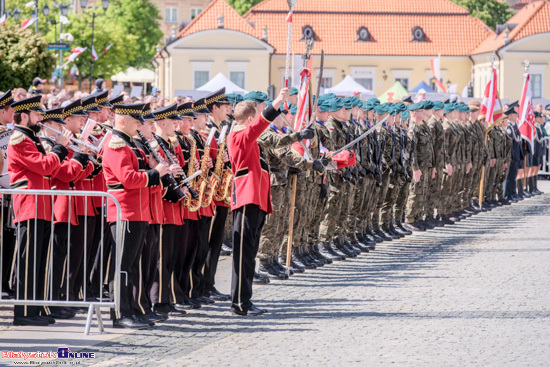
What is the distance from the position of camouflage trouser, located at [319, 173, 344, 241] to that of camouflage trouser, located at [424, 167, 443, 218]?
4.75m

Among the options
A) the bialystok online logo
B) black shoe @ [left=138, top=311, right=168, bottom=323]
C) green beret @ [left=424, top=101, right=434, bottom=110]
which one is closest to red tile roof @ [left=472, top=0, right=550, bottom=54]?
green beret @ [left=424, top=101, right=434, bottom=110]

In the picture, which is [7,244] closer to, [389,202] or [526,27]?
[389,202]

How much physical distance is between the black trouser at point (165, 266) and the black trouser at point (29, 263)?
1.06 metres

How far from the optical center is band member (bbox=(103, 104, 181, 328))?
389 inches

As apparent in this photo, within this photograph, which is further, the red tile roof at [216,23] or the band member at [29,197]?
the red tile roof at [216,23]

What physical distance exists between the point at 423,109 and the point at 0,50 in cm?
890

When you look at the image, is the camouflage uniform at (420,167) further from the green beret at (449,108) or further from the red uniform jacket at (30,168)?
the red uniform jacket at (30,168)

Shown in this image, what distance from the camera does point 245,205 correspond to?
435 inches

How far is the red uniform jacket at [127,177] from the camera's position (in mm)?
9828

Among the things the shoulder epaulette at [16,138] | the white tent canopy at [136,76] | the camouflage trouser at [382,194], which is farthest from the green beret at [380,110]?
the white tent canopy at [136,76]

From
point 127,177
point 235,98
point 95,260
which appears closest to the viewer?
point 127,177

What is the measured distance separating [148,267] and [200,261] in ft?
4.10

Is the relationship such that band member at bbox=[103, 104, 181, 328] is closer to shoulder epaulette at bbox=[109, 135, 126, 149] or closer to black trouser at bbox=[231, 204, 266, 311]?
shoulder epaulette at bbox=[109, 135, 126, 149]

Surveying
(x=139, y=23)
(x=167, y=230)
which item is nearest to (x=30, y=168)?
(x=167, y=230)
